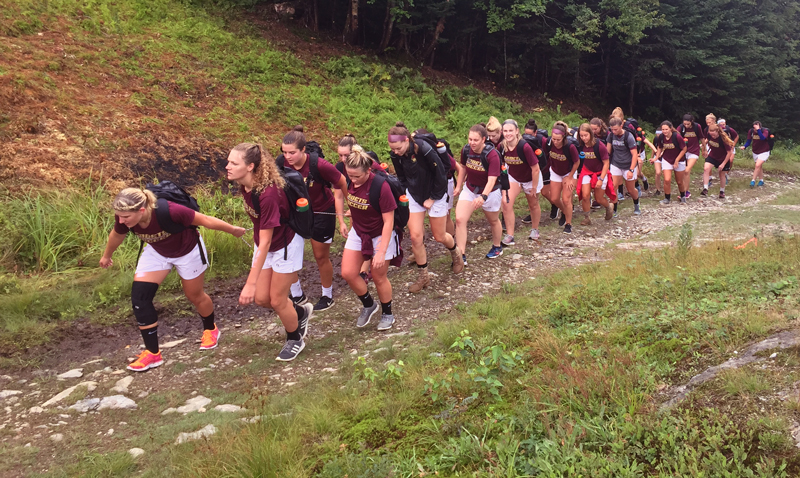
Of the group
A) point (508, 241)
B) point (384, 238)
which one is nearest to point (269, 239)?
point (384, 238)

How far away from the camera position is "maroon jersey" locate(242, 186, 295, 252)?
16.7 ft

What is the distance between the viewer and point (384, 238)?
580 cm

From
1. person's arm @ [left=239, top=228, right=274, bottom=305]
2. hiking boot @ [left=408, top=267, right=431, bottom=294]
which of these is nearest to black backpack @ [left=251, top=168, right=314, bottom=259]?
person's arm @ [left=239, top=228, right=274, bottom=305]

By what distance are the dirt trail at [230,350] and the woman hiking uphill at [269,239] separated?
1.78 feet

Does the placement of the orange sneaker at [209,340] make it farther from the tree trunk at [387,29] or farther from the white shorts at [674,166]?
the tree trunk at [387,29]

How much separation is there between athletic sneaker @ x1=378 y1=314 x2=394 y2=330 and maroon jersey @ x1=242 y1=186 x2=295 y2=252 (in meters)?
1.69

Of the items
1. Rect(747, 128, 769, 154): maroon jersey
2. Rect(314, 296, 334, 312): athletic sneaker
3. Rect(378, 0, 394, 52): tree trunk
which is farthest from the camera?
Rect(378, 0, 394, 52): tree trunk

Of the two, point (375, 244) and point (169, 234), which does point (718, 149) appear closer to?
point (375, 244)

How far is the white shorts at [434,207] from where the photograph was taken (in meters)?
7.38

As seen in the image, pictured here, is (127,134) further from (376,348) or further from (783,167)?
(783,167)

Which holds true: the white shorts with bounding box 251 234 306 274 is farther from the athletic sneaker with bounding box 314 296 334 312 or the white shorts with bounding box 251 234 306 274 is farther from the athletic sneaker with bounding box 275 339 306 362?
the athletic sneaker with bounding box 314 296 334 312

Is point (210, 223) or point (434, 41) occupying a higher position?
point (434, 41)

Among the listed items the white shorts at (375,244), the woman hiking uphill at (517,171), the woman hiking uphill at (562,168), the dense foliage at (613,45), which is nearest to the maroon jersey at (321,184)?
the white shorts at (375,244)

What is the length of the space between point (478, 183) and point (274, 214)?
13.5ft
